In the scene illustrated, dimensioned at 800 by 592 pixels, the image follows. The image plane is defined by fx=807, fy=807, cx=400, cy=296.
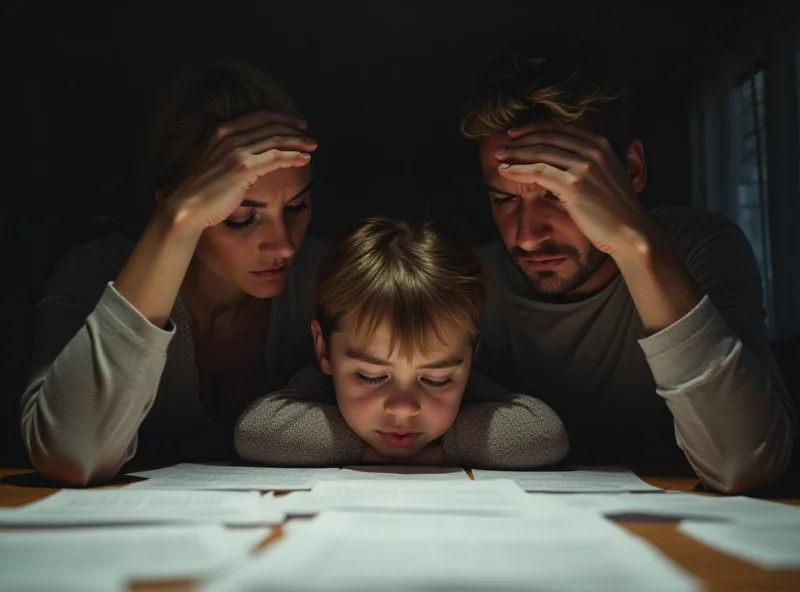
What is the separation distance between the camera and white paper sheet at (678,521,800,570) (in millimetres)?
675

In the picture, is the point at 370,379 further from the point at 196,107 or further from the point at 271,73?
the point at 271,73

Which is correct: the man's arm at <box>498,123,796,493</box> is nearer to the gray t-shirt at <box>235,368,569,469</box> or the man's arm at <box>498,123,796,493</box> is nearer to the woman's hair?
the gray t-shirt at <box>235,368,569,469</box>

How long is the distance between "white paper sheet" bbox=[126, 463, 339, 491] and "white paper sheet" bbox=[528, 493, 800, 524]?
1.09 ft

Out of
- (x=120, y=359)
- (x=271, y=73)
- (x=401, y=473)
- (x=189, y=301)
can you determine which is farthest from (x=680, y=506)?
(x=271, y=73)

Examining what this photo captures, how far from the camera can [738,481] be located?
1062 millimetres

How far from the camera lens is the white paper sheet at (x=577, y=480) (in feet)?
3.41

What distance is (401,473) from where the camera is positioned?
118 centimetres

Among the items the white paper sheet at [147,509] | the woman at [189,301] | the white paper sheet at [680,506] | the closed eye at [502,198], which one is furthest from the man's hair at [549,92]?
the white paper sheet at [147,509]

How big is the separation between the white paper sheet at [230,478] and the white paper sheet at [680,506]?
33 cm

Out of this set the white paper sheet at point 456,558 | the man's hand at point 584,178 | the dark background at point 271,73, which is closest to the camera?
the white paper sheet at point 456,558

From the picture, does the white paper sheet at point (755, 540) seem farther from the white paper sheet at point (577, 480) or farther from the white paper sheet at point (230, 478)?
the white paper sheet at point (230, 478)

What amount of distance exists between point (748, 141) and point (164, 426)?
209cm

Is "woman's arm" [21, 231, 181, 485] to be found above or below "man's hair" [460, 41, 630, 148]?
below

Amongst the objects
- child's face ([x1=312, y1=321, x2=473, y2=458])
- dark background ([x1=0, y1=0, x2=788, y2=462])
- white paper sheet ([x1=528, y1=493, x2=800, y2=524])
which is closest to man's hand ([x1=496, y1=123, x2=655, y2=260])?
child's face ([x1=312, y1=321, x2=473, y2=458])
